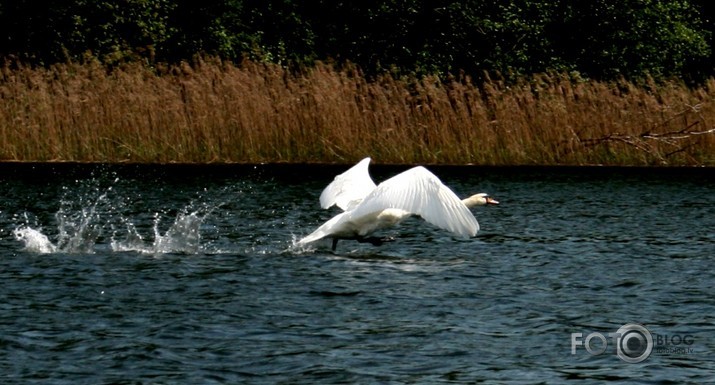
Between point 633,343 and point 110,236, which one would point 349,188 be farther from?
point 633,343

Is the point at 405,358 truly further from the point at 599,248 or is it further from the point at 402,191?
the point at 599,248

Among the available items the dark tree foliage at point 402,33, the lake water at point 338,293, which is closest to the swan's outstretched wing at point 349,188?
the lake water at point 338,293

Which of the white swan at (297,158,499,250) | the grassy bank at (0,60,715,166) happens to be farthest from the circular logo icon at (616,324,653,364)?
the grassy bank at (0,60,715,166)

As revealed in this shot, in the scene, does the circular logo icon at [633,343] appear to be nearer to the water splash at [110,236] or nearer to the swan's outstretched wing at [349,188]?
the swan's outstretched wing at [349,188]

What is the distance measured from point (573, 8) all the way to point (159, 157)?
11.8m

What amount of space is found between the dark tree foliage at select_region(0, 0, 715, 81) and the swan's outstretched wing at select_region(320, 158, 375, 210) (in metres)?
16.0

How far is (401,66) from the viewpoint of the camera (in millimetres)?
32125

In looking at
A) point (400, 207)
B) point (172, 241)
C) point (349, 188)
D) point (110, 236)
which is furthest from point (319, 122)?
point (400, 207)

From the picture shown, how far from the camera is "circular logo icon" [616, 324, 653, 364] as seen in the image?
982 cm

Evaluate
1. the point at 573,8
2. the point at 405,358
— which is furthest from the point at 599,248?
the point at 573,8

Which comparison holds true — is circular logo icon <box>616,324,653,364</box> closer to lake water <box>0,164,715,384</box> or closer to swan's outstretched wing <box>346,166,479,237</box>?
lake water <box>0,164,715,384</box>

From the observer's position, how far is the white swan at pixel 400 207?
43.0 ft

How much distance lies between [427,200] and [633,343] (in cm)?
339

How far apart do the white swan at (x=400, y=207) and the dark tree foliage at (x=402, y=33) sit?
16.9 m
